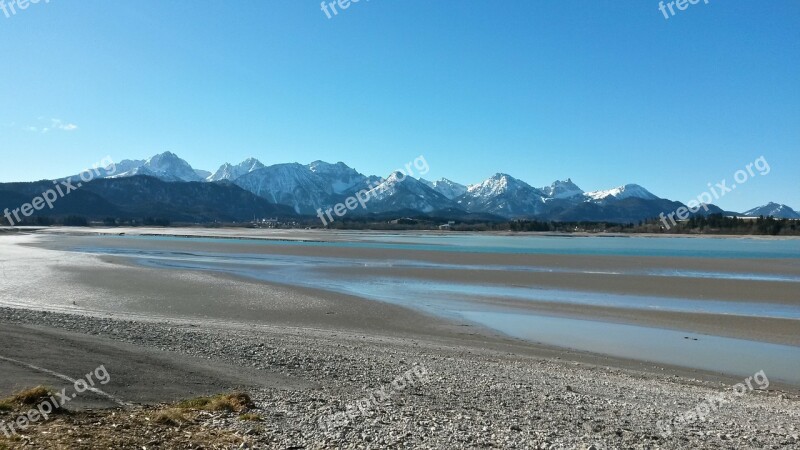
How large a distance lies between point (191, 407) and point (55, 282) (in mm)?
27911

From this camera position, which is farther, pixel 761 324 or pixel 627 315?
pixel 627 315

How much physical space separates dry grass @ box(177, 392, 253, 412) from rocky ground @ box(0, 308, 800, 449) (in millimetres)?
226

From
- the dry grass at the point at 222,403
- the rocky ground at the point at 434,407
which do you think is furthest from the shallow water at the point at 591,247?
the dry grass at the point at 222,403

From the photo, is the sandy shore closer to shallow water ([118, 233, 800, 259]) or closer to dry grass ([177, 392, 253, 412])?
dry grass ([177, 392, 253, 412])

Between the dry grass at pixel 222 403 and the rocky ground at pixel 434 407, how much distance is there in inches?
8.9

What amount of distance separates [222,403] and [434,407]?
361 cm

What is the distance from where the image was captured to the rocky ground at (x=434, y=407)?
26.2ft

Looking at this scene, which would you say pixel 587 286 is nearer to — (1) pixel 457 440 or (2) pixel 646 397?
(2) pixel 646 397

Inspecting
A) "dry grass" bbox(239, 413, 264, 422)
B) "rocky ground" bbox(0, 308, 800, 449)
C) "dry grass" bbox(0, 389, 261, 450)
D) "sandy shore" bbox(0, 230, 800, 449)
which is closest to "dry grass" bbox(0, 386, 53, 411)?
"dry grass" bbox(0, 389, 261, 450)

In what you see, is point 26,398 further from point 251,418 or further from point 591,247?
point 591,247

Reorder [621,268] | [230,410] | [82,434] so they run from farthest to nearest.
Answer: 1. [621,268]
2. [230,410]
3. [82,434]

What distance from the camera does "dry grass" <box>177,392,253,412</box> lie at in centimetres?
906

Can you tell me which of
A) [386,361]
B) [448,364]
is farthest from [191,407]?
[448,364]

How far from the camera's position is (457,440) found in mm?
8195
